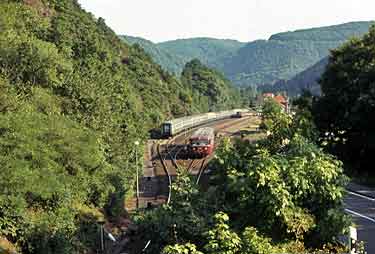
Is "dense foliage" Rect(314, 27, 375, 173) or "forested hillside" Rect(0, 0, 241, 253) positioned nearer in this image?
"forested hillside" Rect(0, 0, 241, 253)

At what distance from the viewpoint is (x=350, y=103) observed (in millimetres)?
35875

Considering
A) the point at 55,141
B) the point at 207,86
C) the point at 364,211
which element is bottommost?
the point at 364,211

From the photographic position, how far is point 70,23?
5669 centimetres

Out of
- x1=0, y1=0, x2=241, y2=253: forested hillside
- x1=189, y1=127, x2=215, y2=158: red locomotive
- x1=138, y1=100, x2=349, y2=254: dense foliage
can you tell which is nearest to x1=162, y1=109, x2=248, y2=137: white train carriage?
x1=0, y1=0, x2=241, y2=253: forested hillside

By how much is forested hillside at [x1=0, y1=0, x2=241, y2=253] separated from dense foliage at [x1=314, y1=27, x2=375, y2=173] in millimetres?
14793

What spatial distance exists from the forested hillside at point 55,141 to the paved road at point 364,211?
12.3m

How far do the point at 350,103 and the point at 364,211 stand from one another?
1359 cm

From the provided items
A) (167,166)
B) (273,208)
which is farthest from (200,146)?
(273,208)

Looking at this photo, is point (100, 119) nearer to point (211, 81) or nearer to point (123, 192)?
point (123, 192)

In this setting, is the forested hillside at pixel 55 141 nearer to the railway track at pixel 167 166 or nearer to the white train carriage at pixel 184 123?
the railway track at pixel 167 166

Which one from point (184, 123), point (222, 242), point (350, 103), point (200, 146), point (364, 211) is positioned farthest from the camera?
point (184, 123)

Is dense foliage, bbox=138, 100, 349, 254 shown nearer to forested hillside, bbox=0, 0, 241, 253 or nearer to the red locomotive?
forested hillside, bbox=0, 0, 241, 253

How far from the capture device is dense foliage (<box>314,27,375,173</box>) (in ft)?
113

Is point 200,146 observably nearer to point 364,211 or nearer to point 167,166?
point 167,166
